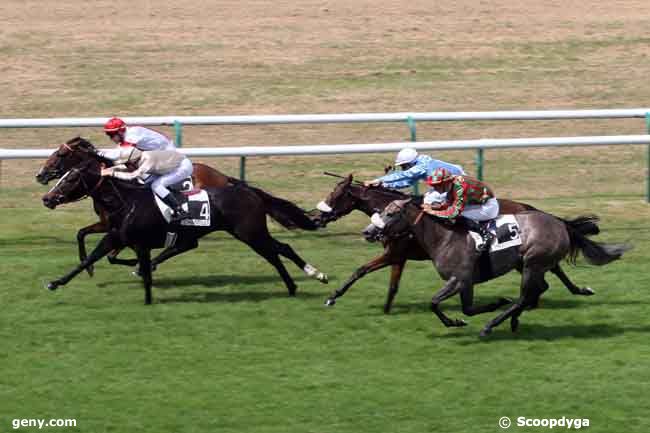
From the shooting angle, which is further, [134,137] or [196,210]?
[134,137]

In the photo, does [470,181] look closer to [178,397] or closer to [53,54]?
[178,397]

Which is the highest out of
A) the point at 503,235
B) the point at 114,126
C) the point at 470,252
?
the point at 114,126

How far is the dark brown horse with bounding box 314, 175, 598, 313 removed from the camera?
1078 centimetres

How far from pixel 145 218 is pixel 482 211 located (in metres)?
2.92

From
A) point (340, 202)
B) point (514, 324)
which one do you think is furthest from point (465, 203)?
point (340, 202)

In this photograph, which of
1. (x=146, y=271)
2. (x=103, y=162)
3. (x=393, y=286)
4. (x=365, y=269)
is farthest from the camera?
(x=103, y=162)

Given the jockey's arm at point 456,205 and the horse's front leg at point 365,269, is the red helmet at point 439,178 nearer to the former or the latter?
the jockey's arm at point 456,205

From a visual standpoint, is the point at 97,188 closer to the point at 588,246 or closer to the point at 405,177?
the point at 405,177

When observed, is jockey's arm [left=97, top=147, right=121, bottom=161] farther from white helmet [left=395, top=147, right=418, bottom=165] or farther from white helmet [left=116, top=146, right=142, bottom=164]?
white helmet [left=395, top=147, right=418, bottom=165]

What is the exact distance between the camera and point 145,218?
1117 centimetres

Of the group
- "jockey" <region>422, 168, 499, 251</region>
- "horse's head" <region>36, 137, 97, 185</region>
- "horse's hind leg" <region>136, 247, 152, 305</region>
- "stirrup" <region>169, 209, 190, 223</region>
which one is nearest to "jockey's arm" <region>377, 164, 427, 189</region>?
"jockey" <region>422, 168, 499, 251</region>

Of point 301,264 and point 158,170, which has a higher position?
point 158,170

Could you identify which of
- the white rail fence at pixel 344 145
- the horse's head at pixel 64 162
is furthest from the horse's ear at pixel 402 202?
the white rail fence at pixel 344 145

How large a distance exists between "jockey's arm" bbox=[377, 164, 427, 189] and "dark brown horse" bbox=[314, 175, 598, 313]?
0.55 meters
